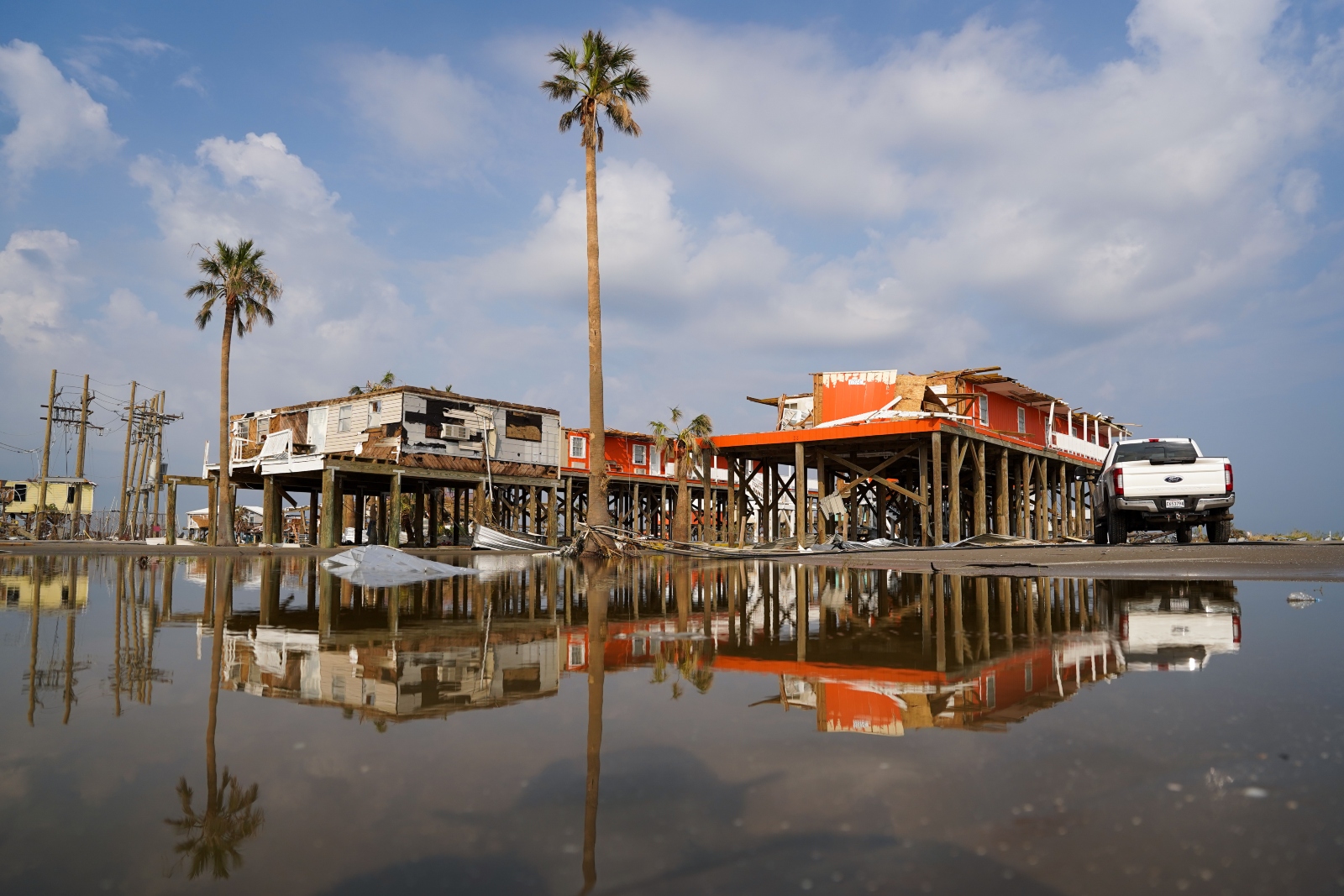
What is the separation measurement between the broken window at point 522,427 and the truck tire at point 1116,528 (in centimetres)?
2769

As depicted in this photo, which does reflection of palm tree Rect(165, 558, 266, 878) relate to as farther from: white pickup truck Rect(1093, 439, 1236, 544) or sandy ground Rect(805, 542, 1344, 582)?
white pickup truck Rect(1093, 439, 1236, 544)

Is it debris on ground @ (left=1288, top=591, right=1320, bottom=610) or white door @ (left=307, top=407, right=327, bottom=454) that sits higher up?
white door @ (left=307, top=407, right=327, bottom=454)

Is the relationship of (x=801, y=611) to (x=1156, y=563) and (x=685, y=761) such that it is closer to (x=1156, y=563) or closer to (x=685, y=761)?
(x=685, y=761)

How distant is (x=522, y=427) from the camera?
37.3 m

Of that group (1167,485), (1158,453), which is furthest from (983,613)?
(1158,453)

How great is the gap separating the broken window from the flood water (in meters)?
32.5

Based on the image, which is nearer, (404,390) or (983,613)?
(983,613)

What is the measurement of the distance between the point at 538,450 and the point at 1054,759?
36.7m

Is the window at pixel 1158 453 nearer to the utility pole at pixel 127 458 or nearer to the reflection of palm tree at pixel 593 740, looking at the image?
the reflection of palm tree at pixel 593 740

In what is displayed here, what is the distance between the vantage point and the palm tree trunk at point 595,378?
18.7 m

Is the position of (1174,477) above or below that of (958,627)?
above

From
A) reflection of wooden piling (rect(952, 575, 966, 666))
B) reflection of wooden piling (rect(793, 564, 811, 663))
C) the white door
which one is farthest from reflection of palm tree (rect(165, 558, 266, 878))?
the white door

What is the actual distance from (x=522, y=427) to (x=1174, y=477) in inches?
1146

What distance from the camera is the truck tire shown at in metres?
13.6
